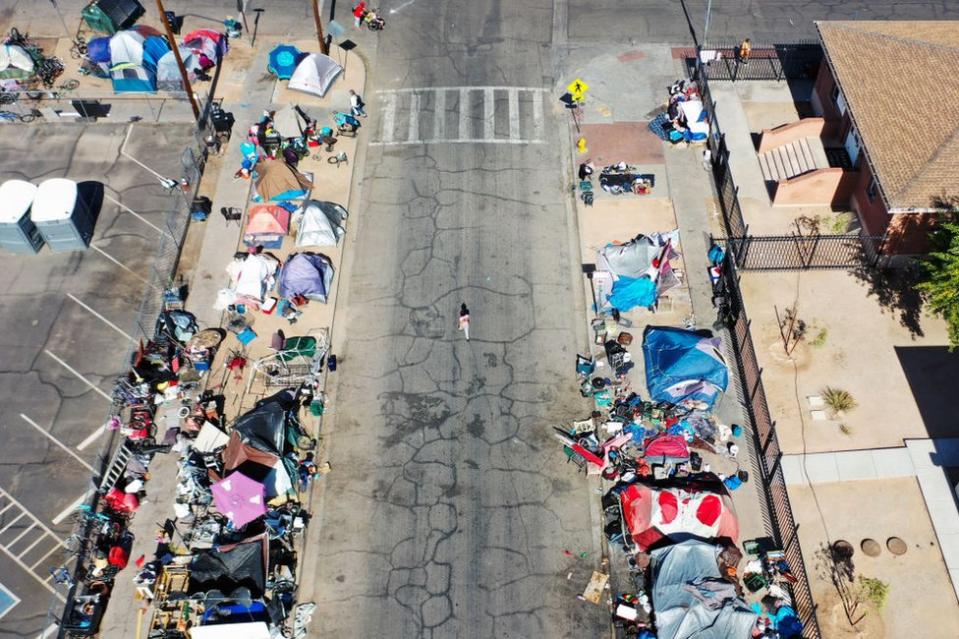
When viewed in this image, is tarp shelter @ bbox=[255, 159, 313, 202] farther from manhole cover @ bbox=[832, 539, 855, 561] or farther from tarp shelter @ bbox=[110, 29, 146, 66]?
manhole cover @ bbox=[832, 539, 855, 561]

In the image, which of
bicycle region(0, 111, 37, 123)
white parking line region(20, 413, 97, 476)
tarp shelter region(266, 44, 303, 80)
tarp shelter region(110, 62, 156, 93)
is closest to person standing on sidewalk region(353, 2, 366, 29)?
tarp shelter region(266, 44, 303, 80)

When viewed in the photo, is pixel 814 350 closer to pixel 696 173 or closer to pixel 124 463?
pixel 696 173

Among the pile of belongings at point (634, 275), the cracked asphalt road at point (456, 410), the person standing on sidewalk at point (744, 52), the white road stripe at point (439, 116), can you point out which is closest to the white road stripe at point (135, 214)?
the cracked asphalt road at point (456, 410)

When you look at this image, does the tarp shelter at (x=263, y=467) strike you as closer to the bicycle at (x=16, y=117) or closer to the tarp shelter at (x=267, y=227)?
the tarp shelter at (x=267, y=227)

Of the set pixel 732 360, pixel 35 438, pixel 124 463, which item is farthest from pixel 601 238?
pixel 35 438

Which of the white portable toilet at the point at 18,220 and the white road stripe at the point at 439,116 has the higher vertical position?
the white road stripe at the point at 439,116

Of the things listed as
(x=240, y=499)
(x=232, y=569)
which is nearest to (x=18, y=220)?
(x=240, y=499)
